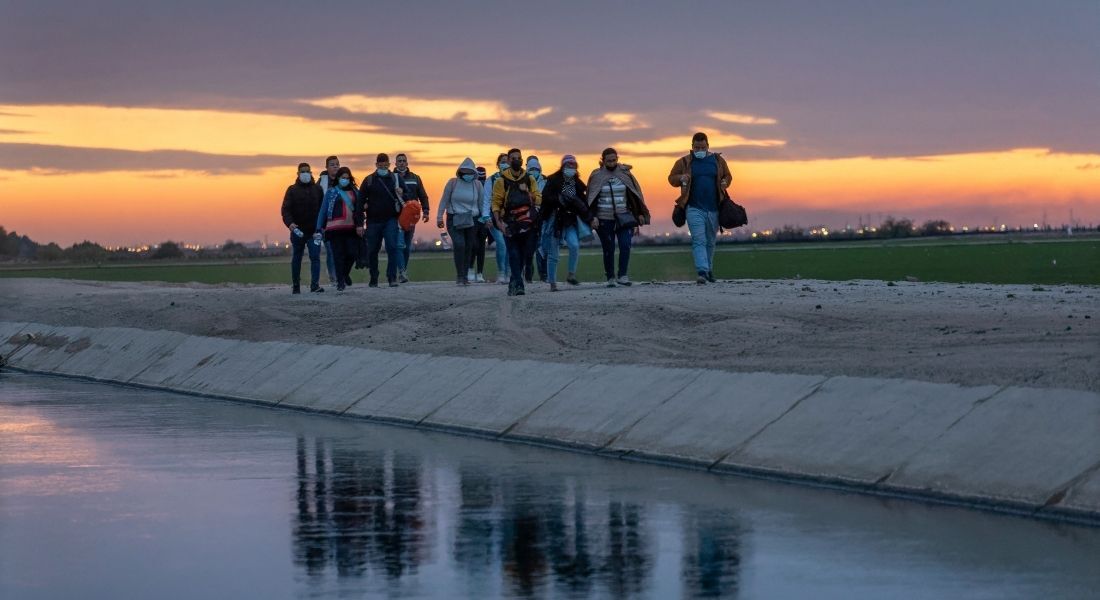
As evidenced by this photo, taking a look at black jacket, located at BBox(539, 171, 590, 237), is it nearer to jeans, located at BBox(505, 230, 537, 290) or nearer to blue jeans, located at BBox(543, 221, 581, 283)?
jeans, located at BBox(505, 230, 537, 290)

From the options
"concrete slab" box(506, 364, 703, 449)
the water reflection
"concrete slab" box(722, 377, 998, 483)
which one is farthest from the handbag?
the water reflection

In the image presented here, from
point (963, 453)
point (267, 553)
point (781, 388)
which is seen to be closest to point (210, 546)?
point (267, 553)

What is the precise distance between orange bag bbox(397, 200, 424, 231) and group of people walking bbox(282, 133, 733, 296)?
0.7 inches

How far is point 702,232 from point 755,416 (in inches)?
555

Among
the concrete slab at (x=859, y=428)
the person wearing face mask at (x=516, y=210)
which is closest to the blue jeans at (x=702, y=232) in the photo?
the person wearing face mask at (x=516, y=210)

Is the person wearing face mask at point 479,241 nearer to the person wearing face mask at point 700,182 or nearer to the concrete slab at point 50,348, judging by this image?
the person wearing face mask at point 700,182

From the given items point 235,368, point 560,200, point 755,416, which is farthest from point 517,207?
point 755,416

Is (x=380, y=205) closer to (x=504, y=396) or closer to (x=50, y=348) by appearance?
(x=50, y=348)

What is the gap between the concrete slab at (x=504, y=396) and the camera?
1880 cm

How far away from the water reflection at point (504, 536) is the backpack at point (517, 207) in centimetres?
1344

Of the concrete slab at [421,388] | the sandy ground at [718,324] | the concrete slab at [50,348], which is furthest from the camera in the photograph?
the concrete slab at [50,348]

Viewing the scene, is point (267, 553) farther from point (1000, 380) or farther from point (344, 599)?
point (1000, 380)

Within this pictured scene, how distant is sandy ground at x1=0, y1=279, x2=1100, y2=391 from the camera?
17531 mm

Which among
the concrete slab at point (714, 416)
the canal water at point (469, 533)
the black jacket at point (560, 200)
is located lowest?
the canal water at point (469, 533)
